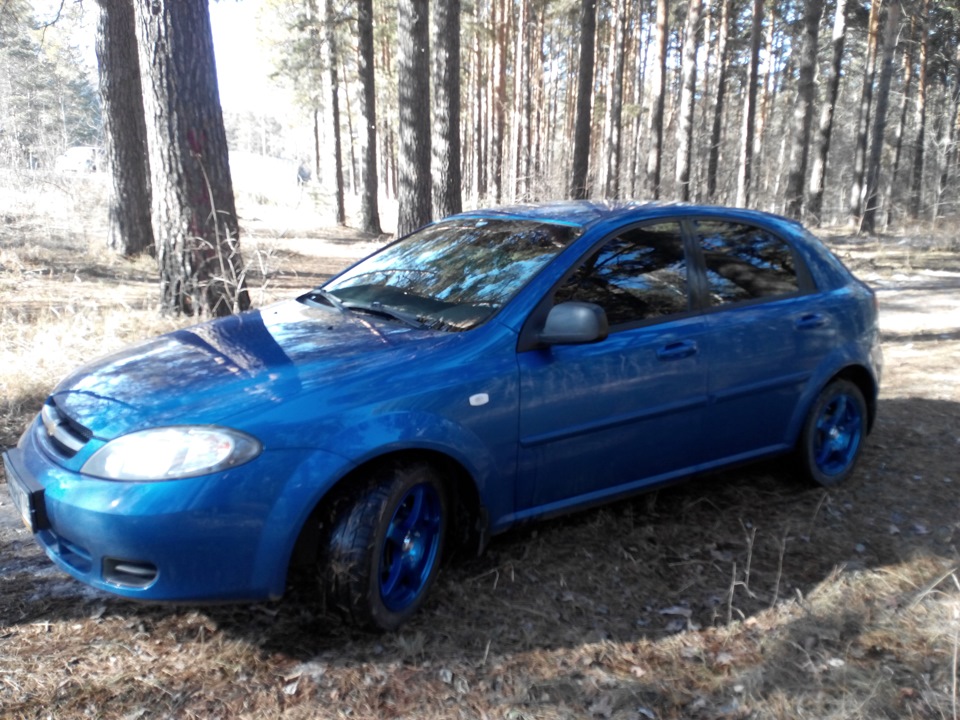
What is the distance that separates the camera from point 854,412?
486 cm

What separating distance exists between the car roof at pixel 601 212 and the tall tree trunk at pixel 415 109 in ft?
22.4

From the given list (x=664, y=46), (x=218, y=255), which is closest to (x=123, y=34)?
(x=218, y=255)

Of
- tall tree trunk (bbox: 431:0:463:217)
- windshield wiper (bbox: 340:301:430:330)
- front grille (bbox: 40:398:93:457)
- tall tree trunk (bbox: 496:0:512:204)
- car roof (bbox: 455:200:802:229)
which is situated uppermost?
tall tree trunk (bbox: 496:0:512:204)

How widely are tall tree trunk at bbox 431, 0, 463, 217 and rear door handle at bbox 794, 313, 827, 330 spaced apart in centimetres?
740

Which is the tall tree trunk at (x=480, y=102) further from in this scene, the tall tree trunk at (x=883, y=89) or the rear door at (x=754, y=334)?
the rear door at (x=754, y=334)

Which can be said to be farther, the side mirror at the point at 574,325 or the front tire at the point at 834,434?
the front tire at the point at 834,434

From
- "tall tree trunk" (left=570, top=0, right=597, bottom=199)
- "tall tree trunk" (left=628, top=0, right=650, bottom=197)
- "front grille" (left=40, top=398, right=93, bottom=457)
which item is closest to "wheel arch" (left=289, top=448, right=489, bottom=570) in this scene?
"front grille" (left=40, top=398, right=93, bottom=457)

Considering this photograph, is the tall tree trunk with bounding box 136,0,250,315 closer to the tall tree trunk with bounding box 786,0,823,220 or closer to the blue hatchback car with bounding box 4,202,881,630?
the blue hatchback car with bounding box 4,202,881,630

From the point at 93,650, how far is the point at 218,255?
15.5ft

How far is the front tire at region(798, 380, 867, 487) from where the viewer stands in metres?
4.58

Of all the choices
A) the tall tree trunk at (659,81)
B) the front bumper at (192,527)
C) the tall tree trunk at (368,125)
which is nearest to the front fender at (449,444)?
the front bumper at (192,527)

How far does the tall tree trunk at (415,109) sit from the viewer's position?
36.8ft

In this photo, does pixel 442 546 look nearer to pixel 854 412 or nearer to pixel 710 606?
pixel 710 606

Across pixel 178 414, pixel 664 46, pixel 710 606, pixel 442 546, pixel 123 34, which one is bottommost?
pixel 710 606
